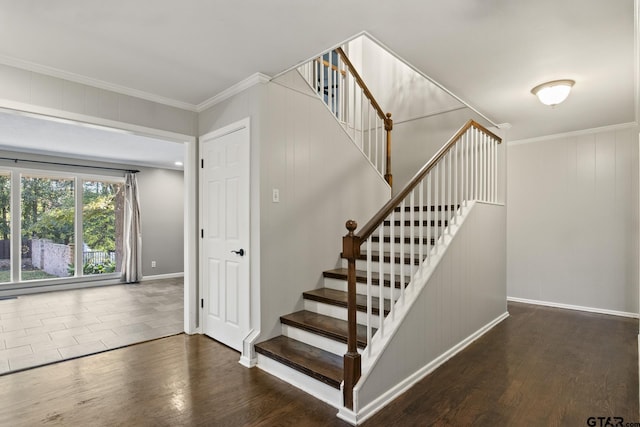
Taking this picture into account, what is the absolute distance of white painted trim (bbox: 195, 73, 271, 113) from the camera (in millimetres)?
2838

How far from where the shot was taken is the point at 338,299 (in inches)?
115

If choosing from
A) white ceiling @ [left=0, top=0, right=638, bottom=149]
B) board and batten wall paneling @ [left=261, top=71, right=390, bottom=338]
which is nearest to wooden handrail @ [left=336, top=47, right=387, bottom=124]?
board and batten wall paneling @ [left=261, top=71, right=390, bottom=338]

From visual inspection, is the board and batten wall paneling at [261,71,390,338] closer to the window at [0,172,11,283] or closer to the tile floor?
the tile floor

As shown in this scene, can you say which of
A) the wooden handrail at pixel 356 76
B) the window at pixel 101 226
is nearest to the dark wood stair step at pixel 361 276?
the wooden handrail at pixel 356 76

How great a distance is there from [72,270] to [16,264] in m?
0.80

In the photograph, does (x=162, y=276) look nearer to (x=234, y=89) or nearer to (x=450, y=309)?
(x=234, y=89)

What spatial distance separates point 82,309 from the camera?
466cm

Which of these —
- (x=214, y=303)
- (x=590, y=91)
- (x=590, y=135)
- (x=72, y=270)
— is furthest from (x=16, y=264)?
(x=590, y=135)

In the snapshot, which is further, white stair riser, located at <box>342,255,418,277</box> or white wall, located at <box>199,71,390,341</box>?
white stair riser, located at <box>342,255,418,277</box>

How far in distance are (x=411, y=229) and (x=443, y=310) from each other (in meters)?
0.82

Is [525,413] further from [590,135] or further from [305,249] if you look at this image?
[590,135]

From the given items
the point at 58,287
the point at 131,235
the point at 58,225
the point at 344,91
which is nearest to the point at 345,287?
the point at 344,91

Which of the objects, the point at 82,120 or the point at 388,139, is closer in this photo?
the point at 82,120

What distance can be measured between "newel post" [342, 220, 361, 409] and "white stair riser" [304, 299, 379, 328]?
605 mm
